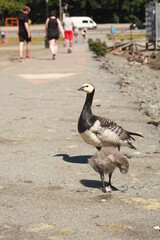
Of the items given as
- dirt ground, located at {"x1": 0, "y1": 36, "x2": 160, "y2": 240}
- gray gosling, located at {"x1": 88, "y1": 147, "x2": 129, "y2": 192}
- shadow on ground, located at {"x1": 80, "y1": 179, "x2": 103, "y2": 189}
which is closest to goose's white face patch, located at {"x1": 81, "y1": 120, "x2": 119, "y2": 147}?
dirt ground, located at {"x1": 0, "y1": 36, "x2": 160, "y2": 240}

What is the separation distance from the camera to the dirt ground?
4.75 meters

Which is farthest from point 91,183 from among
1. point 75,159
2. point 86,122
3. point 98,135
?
point 75,159

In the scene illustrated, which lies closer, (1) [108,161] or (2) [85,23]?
(1) [108,161]

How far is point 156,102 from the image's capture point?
14.0m

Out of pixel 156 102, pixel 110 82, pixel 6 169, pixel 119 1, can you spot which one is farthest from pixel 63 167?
pixel 119 1

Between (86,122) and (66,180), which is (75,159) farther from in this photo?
(66,180)

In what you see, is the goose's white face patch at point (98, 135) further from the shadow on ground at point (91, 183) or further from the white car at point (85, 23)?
the white car at point (85, 23)

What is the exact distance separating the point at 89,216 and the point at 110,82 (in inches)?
443

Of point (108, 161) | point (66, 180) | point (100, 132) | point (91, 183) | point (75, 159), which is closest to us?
point (108, 161)

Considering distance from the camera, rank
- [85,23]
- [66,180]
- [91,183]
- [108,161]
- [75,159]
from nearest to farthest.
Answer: [108,161] < [91,183] < [66,180] < [75,159] < [85,23]

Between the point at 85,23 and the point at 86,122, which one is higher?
the point at 86,122

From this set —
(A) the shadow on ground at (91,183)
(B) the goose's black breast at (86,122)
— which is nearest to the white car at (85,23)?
(B) the goose's black breast at (86,122)

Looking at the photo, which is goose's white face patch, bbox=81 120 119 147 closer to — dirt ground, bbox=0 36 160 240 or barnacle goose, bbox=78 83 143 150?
barnacle goose, bbox=78 83 143 150

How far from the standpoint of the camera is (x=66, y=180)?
6.21m
